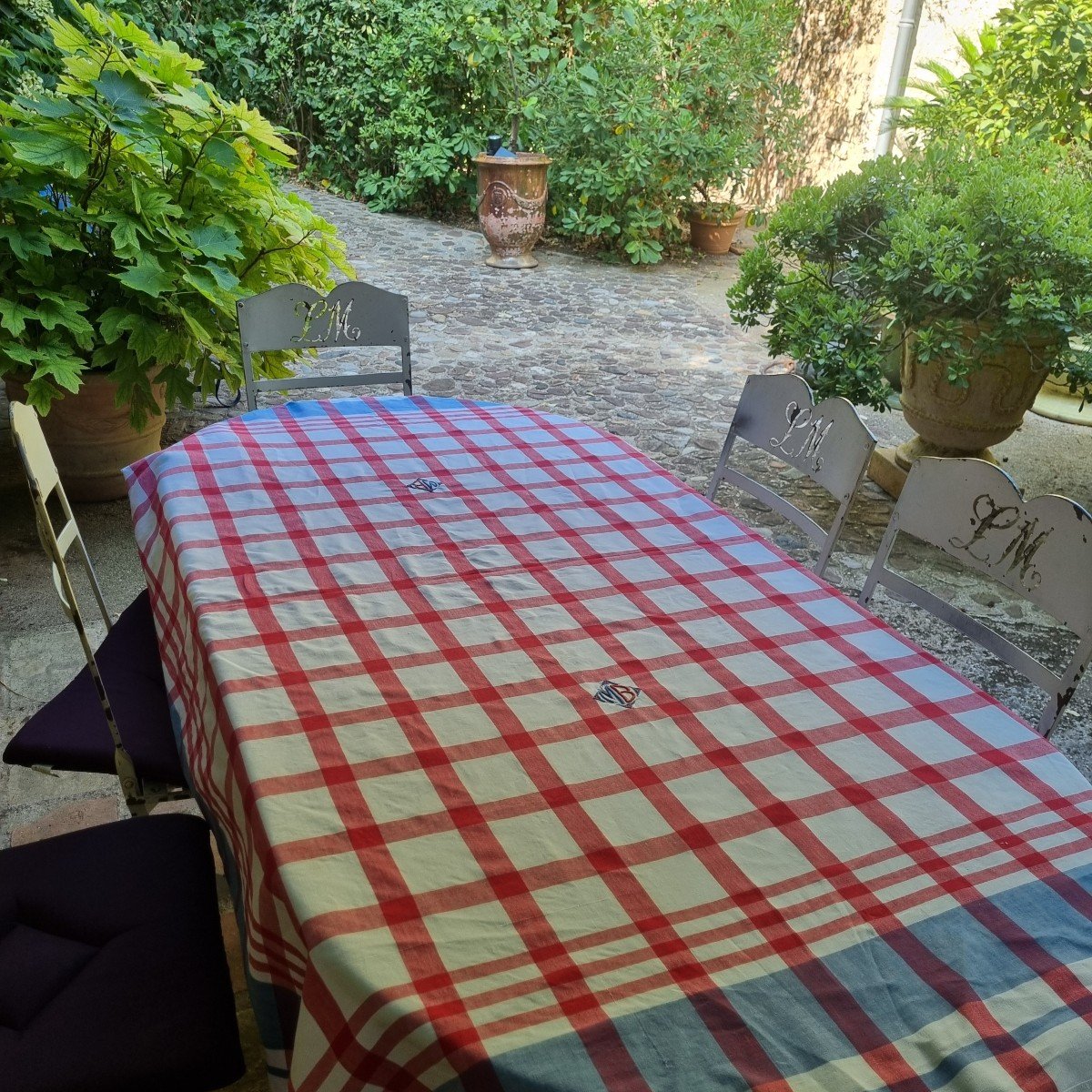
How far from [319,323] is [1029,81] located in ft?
14.2

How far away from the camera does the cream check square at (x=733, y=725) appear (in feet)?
4.05

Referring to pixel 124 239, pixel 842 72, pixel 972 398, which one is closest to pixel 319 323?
pixel 124 239

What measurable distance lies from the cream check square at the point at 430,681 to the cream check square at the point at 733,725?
33 cm

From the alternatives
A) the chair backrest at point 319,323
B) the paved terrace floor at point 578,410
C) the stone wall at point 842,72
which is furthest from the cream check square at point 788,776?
the stone wall at point 842,72

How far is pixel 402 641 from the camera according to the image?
138cm

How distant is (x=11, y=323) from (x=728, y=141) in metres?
6.43

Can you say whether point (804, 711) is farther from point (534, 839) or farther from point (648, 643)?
point (534, 839)

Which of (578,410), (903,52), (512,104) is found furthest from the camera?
(512,104)

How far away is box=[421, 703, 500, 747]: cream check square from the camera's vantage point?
1188 millimetres

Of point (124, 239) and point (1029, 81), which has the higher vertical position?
point (1029, 81)

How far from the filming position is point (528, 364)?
536 cm

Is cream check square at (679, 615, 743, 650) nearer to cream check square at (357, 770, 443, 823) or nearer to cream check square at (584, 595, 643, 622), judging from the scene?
cream check square at (584, 595, 643, 622)

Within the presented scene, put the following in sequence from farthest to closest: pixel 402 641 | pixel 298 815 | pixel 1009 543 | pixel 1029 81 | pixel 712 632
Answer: pixel 1029 81, pixel 1009 543, pixel 712 632, pixel 402 641, pixel 298 815

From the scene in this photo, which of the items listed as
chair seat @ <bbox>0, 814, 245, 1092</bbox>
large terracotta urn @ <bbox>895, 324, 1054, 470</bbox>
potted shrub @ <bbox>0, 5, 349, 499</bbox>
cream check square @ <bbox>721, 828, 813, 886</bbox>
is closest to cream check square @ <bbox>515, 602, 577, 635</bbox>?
cream check square @ <bbox>721, 828, 813, 886</bbox>
